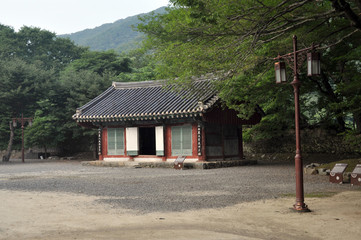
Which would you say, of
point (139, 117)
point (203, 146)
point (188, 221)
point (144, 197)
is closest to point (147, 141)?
point (139, 117)

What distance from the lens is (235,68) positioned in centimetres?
1160

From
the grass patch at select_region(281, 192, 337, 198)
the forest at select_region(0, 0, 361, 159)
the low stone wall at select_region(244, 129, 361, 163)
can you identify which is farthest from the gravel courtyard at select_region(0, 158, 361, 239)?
the low stone wall at select_region(244, 129, 361, 163)

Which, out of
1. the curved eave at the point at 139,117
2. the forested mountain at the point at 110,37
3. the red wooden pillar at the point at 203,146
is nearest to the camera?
the curved eave at the point at 139,117

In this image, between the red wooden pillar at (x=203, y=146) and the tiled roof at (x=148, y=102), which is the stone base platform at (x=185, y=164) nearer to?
the red wooden pillar at (x=203, y=146)

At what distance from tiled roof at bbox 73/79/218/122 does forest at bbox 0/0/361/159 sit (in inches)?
63.9

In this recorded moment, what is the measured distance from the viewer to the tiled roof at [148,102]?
19.2 m

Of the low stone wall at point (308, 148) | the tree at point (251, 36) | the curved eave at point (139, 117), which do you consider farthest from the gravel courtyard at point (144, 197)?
the low stone wall at point (308, 148)

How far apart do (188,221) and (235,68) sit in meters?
6.26

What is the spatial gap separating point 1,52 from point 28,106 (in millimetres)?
24330

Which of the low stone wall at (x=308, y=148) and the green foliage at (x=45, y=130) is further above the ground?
the green foliage at (x=45, y=130)

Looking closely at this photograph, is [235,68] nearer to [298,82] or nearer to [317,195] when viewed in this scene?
[298,82]

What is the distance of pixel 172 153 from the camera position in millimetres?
20781

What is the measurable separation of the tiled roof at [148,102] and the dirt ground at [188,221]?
10130 millimetres

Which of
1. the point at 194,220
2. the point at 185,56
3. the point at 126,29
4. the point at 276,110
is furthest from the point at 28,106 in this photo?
the point at 126,29
